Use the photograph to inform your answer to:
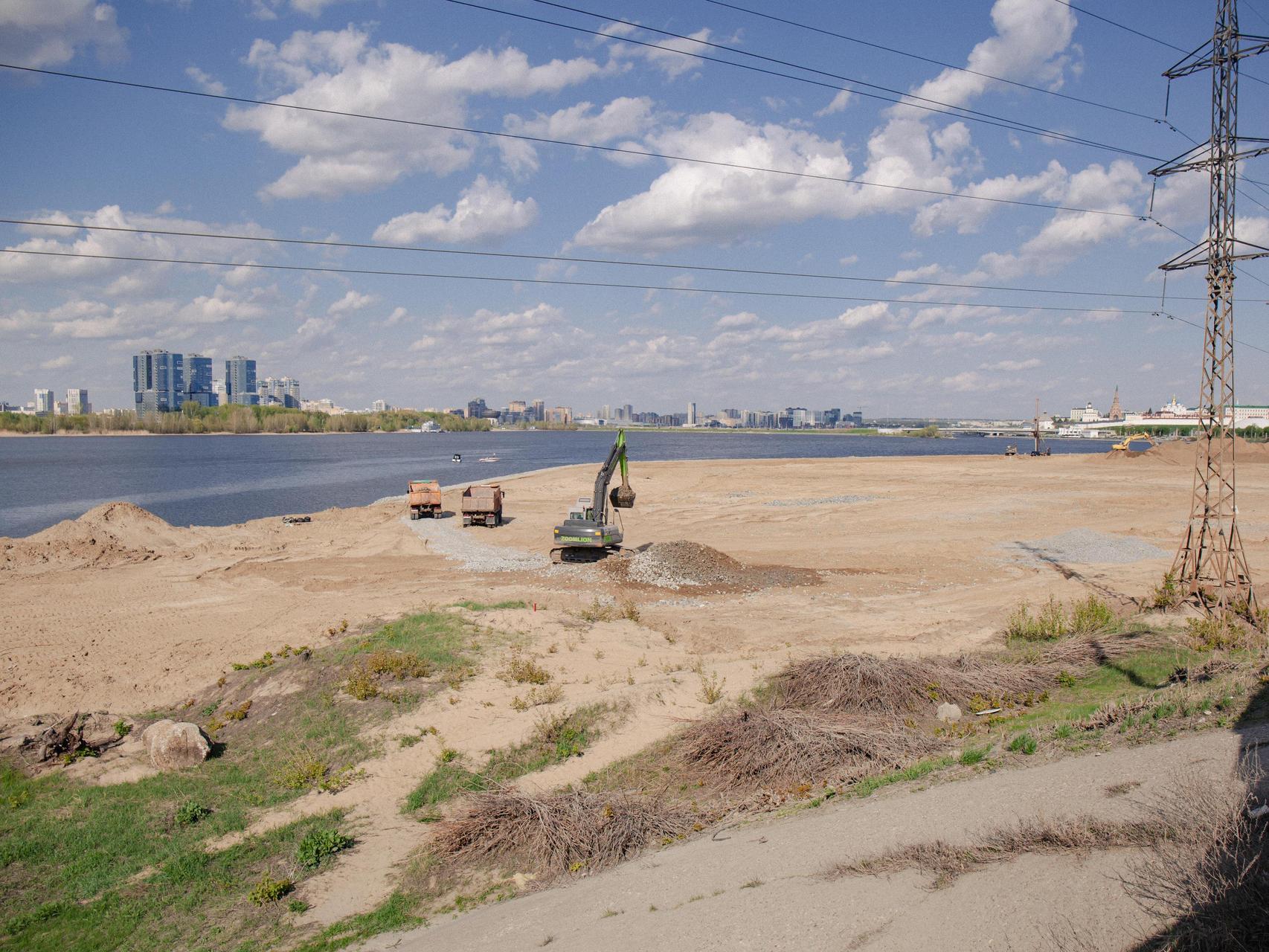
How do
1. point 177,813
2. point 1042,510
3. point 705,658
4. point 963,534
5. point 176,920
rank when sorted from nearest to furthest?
point 176,920 → point 177,813 → point 705,658 → point 963,534 → point 1042,510

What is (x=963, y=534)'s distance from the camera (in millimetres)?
34375

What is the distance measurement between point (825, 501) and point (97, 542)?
36.3 meters

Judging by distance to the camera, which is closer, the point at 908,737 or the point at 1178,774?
the point at 1178,774

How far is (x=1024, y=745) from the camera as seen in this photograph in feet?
32.6

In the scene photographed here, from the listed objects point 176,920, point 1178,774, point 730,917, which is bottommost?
point 176,920

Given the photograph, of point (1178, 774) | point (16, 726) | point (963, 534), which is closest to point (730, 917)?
point (1178, 774)

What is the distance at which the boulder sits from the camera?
12156 mm

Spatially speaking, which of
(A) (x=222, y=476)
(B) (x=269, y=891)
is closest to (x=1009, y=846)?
(B) (x=269, y=891)

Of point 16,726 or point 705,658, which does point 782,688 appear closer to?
point 705,658

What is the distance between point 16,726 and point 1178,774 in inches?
653

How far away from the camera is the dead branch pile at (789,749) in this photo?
10.9 m

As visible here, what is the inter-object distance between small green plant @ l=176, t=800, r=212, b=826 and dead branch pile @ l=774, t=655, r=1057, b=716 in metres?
9.07

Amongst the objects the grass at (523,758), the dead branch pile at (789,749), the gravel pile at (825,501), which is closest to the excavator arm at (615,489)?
the grass at (523,758)

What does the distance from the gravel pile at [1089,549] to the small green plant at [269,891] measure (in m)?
26.8
